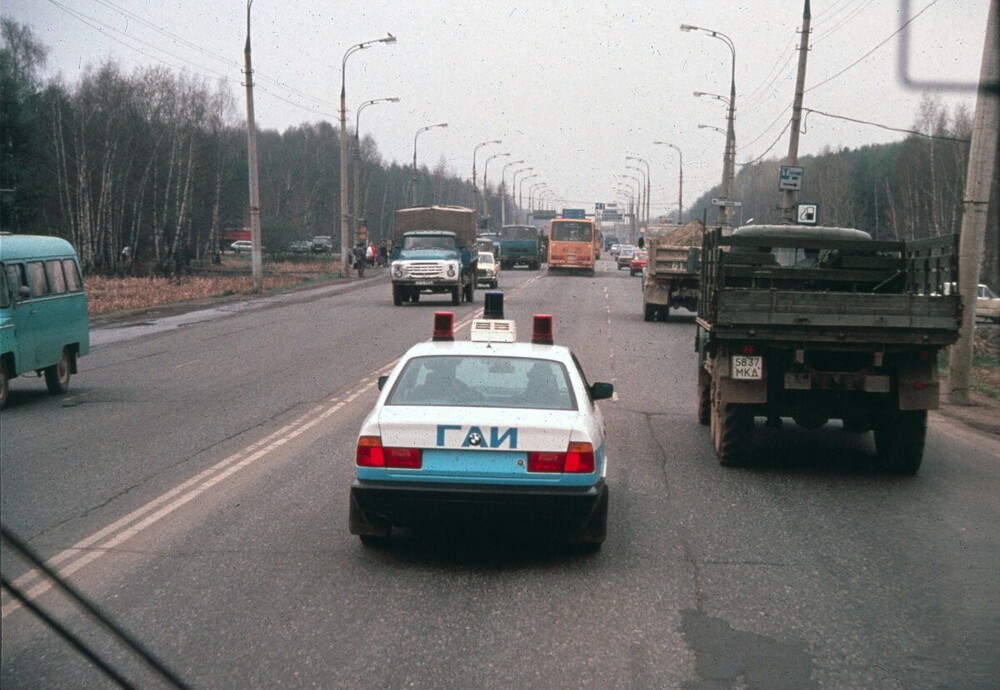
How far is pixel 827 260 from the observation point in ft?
38.6

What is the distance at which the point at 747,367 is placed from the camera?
32.3 feet

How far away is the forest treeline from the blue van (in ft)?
72.1

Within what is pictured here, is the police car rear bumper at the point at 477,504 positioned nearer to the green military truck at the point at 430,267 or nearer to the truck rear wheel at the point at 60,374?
the truck rear wheel at the point at 60,374

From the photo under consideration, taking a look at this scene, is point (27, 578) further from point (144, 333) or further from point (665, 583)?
point (144, 333)

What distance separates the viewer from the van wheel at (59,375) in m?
15.2

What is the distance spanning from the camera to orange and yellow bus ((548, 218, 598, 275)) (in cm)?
6325

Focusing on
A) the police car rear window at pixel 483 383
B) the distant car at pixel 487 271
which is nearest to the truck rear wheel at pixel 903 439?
the police car rear window at pixel 483 383

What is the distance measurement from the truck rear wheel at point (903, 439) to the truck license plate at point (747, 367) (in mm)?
1255

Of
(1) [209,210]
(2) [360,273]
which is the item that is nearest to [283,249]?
(1) [209,210]

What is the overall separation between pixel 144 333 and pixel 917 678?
Answer: 22816 mm

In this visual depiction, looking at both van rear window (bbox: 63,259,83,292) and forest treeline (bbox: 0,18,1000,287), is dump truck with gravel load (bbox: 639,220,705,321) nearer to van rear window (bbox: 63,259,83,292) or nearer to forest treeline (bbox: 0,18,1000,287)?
forest treeline (bbox: 0,18,1000,287)

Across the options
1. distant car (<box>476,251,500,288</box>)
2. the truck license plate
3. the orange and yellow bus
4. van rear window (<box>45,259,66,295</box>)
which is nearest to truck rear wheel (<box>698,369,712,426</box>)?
the truck license plate

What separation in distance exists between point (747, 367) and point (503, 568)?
3952 mm

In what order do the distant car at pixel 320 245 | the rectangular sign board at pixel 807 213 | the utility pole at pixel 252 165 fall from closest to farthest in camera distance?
the rectangular sign board at pixel 807 213
the utility pole at pixel 252 165
the distant car at pixel 320 245
